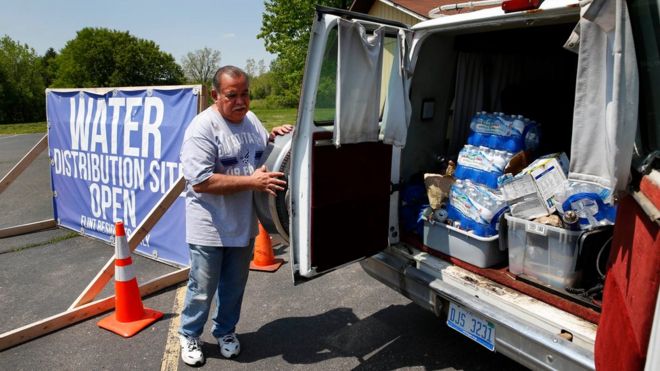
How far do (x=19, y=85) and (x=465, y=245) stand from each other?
50.4 metres

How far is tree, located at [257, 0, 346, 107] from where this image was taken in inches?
1072

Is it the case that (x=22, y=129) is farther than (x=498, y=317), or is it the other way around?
(x=22, y=129)

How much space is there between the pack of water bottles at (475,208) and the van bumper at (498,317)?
0.43 metres

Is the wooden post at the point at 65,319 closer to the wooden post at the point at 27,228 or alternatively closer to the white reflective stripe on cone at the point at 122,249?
the white reflective stripe on cone at the point at 122,249

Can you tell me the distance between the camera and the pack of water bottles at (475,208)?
3041 millimetres

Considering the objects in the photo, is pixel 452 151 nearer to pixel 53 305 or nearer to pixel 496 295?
pixel 496 295

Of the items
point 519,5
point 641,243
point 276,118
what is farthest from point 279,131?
point 276,118

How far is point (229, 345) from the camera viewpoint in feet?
10.9

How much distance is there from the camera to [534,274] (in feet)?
9.14

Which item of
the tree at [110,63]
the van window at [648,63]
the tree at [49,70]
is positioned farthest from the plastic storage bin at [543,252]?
the tree at [49,70]

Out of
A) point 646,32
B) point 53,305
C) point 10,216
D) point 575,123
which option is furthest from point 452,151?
point 10,216

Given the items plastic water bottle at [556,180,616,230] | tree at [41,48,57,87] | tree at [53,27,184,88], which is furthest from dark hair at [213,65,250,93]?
tree at [41,48,57,87]

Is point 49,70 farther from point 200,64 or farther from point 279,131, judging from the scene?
point 279,131

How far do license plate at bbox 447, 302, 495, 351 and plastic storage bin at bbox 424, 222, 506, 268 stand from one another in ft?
1.34
